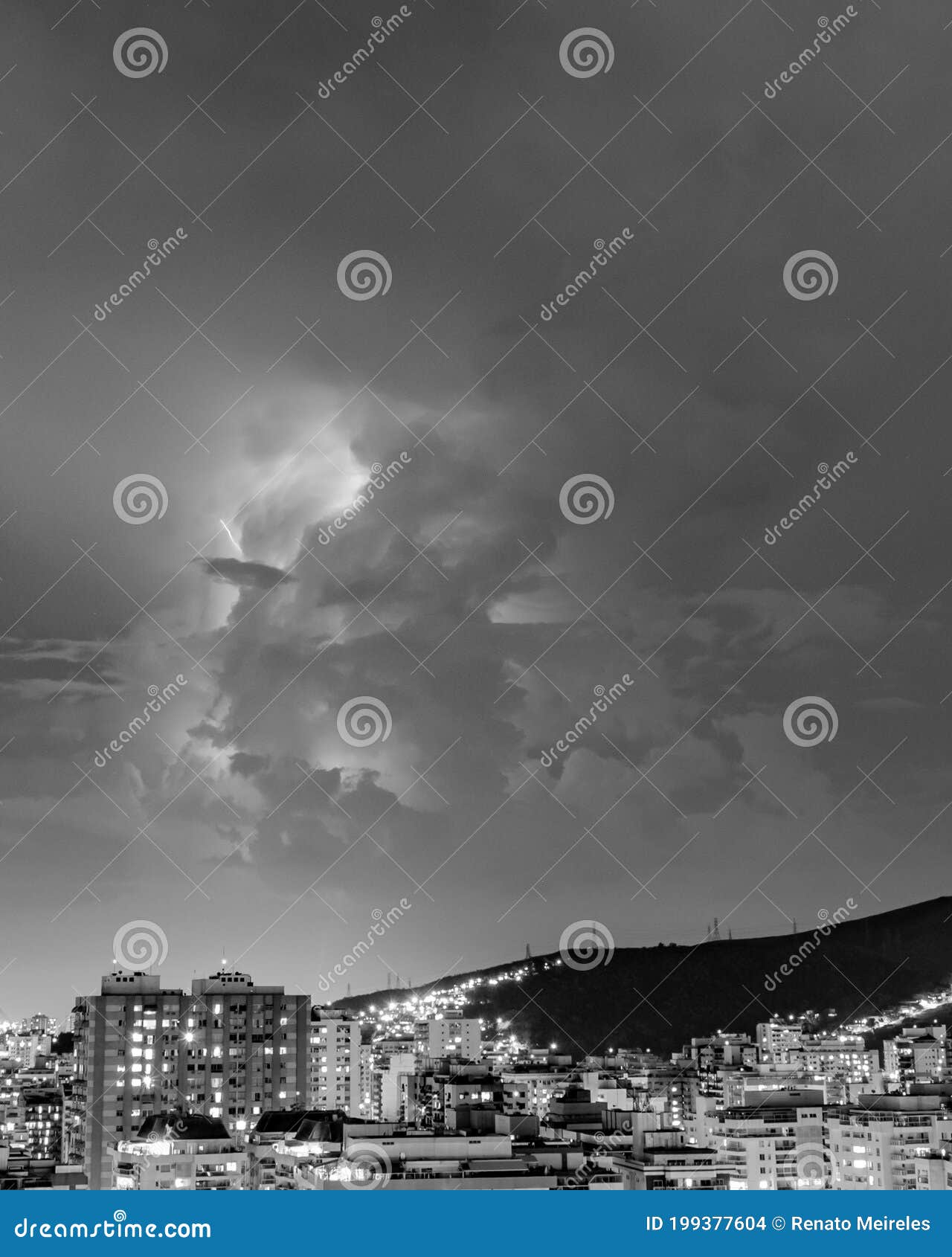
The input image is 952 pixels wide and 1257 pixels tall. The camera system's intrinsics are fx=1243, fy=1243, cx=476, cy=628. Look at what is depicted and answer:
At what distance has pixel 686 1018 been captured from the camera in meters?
82.8

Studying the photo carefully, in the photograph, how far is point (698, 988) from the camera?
86.6 m

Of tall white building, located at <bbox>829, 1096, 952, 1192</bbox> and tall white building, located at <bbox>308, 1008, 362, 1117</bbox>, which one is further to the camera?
tall white building, located at <bbox>308, 1008, 362, 1117</bbox>

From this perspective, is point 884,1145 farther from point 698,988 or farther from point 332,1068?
point 698,988

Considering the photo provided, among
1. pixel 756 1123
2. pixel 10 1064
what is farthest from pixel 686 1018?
pixel 756 1123

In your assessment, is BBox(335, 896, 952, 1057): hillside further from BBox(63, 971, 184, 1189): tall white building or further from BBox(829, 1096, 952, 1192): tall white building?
BBox(829, 1096, 952, 1192): tall white building

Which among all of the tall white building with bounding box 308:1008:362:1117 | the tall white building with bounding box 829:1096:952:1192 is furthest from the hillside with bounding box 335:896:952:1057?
the tall white building with bounding box 829:1096:952:1192

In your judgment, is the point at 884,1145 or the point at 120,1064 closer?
the point at 884,1145

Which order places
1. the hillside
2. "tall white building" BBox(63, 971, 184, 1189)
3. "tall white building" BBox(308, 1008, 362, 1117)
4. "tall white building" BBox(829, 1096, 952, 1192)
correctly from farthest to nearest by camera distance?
the hillside
"tall white building" BBox(308, 1008, 362, 1117)
"tall white building" BBox(63, 971, 184, 1189)
"tall white building" BBox(829, 1096, 952, 1192)

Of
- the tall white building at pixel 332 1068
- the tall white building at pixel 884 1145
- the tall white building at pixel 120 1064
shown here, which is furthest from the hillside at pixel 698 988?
the tall white building at pixel 884 1145

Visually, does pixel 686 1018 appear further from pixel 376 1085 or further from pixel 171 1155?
pixel 171 1155

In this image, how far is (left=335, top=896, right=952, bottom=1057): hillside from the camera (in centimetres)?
8044

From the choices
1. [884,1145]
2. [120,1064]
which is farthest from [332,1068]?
[884,1145]

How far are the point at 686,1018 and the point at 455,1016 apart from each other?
1325 inches

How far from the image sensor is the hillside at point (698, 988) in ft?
264
